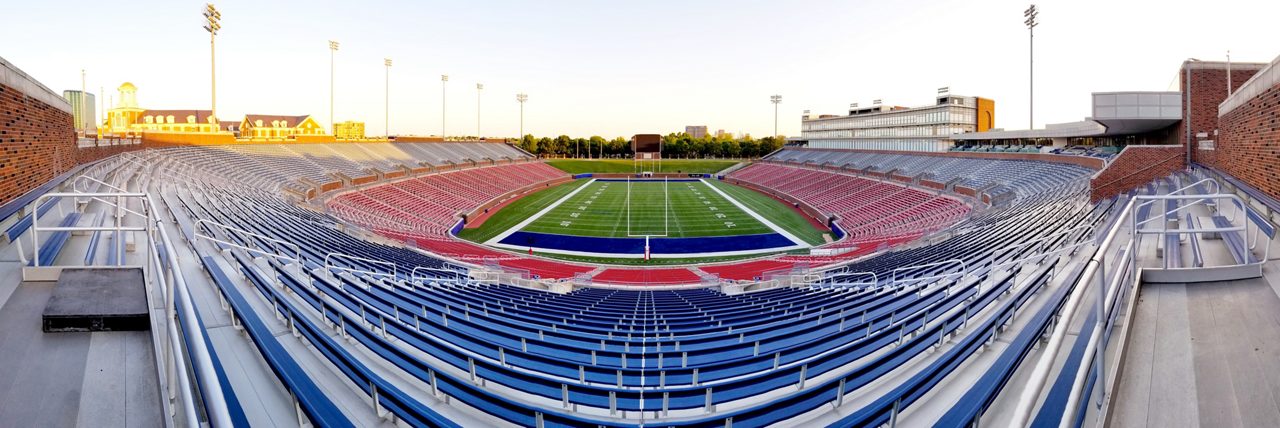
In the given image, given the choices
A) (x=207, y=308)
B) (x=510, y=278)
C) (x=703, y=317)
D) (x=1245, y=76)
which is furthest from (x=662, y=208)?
(x=207, y=308)

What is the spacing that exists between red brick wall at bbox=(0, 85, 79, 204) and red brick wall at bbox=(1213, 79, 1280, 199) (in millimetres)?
20364

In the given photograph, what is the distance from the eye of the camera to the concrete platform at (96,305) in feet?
16.1

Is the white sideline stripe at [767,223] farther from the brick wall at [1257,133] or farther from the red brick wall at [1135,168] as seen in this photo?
the brick wall at [1257,133]

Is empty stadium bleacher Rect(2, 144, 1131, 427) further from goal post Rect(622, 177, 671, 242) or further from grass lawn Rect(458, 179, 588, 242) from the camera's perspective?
goal post Rect(622, 177, 671, 242)

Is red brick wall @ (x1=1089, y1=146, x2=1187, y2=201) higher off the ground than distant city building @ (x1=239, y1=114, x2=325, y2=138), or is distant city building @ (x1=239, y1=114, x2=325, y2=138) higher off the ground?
distant city building @ (x1=239, y1=114, x2=325, y2=138)

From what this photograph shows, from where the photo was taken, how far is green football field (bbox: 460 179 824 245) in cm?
3550

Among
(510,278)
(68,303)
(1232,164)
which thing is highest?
(1232,164)

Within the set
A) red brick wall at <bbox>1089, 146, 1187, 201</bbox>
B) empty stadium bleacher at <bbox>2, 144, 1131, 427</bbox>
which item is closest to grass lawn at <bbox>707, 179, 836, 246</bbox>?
red brick wall at <bbox>1089, 146, 1187, 201</bbox>

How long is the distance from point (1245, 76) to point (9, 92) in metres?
34.7

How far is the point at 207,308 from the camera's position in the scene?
6172 mm

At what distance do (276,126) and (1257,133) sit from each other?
479 feet

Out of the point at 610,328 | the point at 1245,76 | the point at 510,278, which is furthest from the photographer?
the point at 1245,76

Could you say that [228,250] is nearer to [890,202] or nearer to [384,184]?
[384,184]

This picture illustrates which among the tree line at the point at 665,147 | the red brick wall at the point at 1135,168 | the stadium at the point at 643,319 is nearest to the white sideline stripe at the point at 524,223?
the stadium at the point at 643,319
